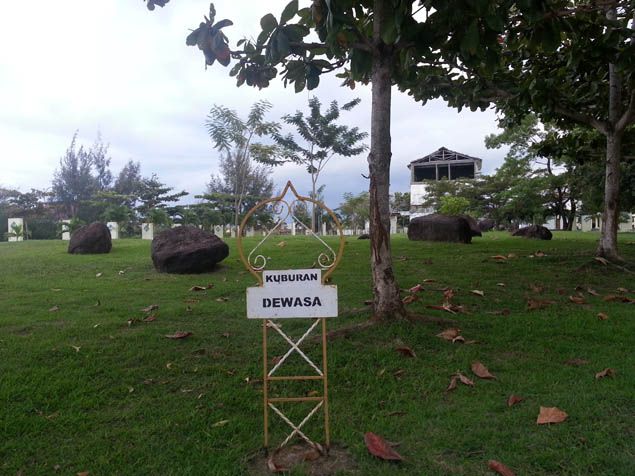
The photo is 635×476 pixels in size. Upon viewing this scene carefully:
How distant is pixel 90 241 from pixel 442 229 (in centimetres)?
864

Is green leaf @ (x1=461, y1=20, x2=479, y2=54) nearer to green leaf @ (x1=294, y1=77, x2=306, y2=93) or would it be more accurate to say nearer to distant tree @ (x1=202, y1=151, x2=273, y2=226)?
green leaf @ (x1=294, y1=77, x2=306, y2=93)

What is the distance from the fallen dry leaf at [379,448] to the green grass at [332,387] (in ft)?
0.16

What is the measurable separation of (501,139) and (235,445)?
941 inches

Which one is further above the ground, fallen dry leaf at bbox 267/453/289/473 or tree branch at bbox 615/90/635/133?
tree branch at bbox 615/90/635/133

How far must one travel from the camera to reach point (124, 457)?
9.20 feet

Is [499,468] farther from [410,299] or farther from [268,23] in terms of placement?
[268,23]

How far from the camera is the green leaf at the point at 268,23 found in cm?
397

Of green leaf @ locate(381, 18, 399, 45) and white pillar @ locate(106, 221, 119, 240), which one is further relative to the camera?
white pillar @ locate(106, 221, 119, 240)

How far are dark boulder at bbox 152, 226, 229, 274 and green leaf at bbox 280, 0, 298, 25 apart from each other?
Result: 519cm

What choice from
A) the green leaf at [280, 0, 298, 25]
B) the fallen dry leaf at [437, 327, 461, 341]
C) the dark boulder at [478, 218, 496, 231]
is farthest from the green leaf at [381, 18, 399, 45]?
the dark boulder at [478, 218, 496, 231]

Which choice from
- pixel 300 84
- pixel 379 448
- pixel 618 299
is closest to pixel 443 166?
pixel 618 299

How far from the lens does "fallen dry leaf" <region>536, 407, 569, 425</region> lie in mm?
3042

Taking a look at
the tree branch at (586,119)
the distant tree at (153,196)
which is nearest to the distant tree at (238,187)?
the distant tree at (153,196)

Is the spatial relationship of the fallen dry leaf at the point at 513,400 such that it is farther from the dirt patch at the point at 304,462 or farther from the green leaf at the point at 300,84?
the green leaf at the point at 300,84
